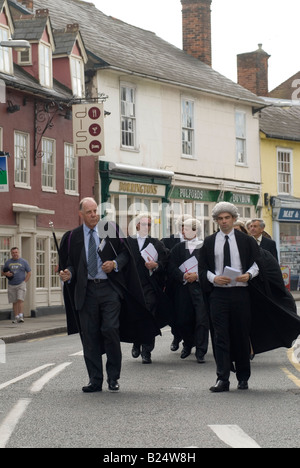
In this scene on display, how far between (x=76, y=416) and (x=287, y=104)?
39905mm

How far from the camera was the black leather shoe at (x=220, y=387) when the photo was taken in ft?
35.8

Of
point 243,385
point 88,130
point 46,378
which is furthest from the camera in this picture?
point 88,130

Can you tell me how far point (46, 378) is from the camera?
12.4m

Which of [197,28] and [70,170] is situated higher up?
[197,28]

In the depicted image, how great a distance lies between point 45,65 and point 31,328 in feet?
33.4

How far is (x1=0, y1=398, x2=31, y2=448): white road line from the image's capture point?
7848 mm

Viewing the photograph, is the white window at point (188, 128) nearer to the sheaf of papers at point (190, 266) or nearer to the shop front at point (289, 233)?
the shop front at point (289, 233)

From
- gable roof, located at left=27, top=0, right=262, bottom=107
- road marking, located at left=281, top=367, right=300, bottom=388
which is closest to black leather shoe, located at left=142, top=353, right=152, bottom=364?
road marking, located at left=281, top=367, right=300, bottom=388

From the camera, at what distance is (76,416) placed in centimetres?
902

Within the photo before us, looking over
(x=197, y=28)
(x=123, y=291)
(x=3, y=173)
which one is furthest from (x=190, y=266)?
(x=197, y=28)

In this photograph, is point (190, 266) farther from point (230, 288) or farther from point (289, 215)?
point (289, 215)

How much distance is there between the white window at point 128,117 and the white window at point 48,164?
3581 millimetres

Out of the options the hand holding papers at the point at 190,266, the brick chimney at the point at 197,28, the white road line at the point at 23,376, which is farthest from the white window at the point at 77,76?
the white road line at the point at 23,376

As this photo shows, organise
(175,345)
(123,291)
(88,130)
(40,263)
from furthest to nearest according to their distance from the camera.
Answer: (40,263) → (88,130) → (175,345) → (123,291)
